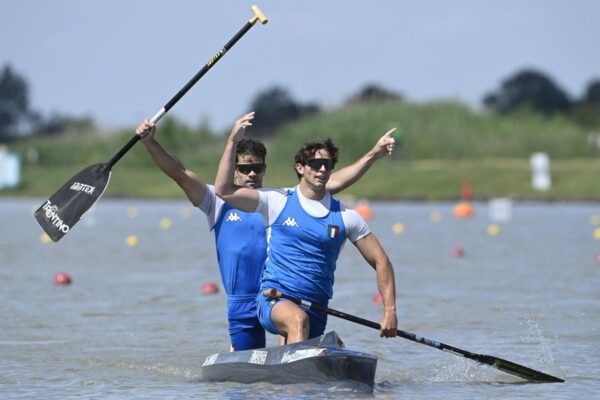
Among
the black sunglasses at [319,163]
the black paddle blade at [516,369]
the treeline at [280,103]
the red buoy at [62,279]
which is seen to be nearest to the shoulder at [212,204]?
the black sunglasses at [319,163]

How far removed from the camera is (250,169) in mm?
10805

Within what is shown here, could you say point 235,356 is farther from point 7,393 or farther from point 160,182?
point 160,182

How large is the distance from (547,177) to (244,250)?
144 feet

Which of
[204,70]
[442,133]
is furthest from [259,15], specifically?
[442,133]

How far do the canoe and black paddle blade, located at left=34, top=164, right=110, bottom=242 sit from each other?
199cm

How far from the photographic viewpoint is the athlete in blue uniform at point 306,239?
1036 cm

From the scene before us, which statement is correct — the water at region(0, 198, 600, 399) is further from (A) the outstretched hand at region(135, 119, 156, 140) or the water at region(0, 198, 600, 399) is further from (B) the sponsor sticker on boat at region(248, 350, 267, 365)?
(A) the outstretched hand at region(135, 119, 156, 140)

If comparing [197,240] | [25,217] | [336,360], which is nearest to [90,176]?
[336,360]

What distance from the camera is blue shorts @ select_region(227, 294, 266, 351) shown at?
36.4 ft

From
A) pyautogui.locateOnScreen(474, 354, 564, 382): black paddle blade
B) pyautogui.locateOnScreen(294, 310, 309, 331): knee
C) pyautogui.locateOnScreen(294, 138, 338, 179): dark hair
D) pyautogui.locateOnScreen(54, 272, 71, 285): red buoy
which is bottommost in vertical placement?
pyautogui.locateOnScreen(474, 354, 564, 382): black paddle blade

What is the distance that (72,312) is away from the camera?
17469 millimetres

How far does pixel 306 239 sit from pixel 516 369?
261 centimetres

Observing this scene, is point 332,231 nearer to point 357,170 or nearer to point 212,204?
point 357,170

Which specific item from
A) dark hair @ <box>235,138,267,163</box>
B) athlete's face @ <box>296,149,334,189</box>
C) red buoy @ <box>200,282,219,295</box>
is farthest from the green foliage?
athlete's face @ <box>296,149,334,189</box>
